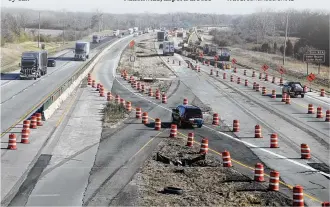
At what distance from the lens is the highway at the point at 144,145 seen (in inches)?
848

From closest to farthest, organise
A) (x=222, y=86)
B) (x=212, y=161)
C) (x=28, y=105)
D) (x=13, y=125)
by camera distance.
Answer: (x=212, y=161)
(x=13, y=125)
(x=28, y=105)
(x=222, y=86)

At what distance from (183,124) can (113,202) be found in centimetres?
1732

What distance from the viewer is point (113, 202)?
19797 mm

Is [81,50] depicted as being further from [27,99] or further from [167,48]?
[27,99]

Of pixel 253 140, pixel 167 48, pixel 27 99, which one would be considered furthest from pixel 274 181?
pixel 167 48

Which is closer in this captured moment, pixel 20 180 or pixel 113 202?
pixel 113 202

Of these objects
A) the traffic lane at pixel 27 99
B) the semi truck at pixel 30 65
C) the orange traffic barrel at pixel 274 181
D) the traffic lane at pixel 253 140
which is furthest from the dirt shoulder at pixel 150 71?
the orange traffic barrel at pixel 274 181

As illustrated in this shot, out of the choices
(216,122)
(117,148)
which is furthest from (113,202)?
(216,122)

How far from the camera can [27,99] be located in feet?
162

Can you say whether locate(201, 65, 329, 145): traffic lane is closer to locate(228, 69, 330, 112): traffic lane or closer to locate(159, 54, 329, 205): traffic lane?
locate(228, 69, 330, 112): traffic lane

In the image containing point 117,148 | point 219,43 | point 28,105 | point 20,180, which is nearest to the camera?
point 20,180

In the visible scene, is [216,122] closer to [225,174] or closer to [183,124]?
[183,124]

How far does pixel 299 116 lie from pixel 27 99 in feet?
76.1

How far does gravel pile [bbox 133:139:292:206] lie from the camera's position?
1997 centimetres
